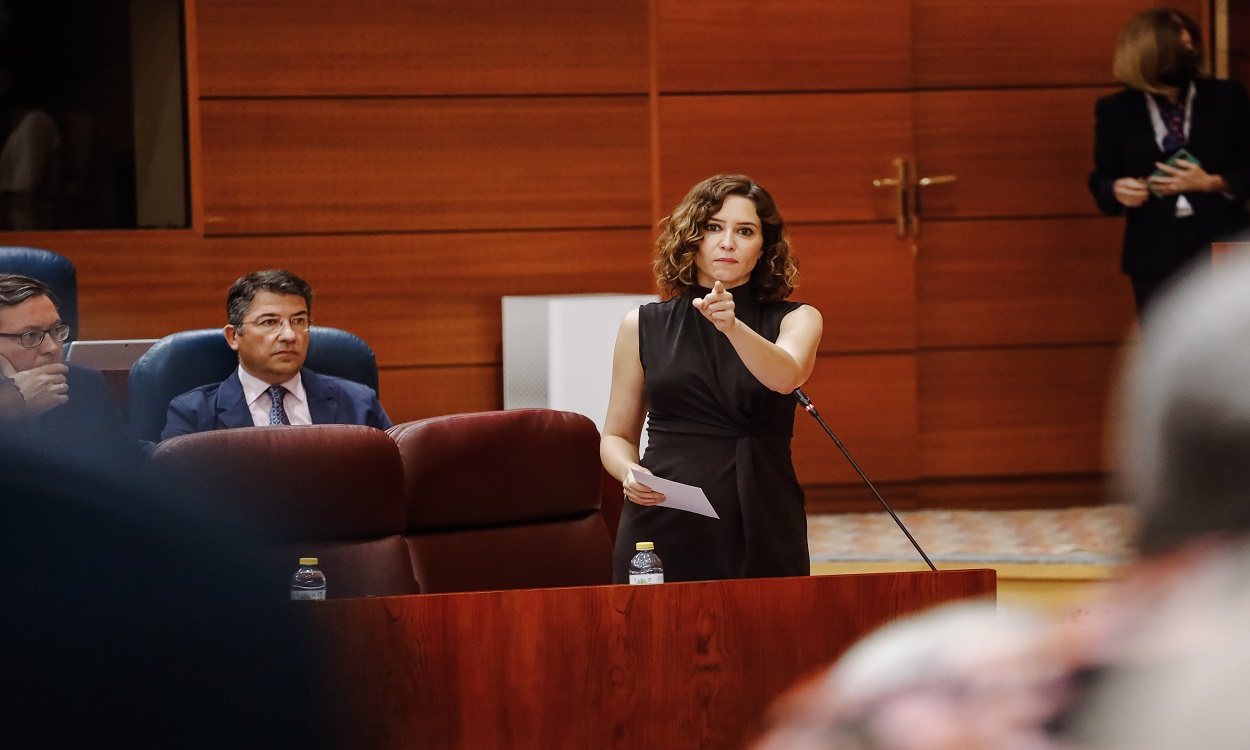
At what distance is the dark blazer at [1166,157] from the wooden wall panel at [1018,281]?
0.50 metres

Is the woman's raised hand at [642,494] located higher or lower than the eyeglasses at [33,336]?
lower

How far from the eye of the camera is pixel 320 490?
8.11 feet

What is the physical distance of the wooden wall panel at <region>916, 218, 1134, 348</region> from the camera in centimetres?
562

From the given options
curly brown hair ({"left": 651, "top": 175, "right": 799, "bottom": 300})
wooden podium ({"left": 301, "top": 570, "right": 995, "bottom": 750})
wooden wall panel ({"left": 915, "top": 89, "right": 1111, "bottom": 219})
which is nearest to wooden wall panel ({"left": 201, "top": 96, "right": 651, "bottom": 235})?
wooden wall panel ({"left": 915, "top": 89, "right": 1111, "bottom": 219})

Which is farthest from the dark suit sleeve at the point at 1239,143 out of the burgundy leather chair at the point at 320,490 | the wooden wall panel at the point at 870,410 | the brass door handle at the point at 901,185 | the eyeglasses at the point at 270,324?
the burgundy leather chair at the point at 320,490

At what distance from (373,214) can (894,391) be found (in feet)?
7.02

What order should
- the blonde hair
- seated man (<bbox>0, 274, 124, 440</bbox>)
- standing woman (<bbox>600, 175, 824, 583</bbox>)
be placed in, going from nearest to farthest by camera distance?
1. standing woman (<bbox>600, 175, 824, 583</bbox>)
2. seated man (<bbox>0, 274, 124, 440</bbox>)
3. the blonde hair

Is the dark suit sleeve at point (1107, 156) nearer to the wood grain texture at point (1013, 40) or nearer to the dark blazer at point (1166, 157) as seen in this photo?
the dark blazer at point (1166, 157)

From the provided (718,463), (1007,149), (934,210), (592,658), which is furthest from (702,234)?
(1007,149)

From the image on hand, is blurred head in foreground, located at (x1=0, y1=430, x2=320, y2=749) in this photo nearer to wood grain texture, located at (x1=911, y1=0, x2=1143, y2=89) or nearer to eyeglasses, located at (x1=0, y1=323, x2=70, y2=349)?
eyeglasses, located at (x1=0, y1=323, x2=70, y2=349)

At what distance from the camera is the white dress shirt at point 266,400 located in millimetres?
3385

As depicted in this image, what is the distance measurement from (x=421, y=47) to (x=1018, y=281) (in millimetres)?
2518

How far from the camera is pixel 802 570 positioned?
2637mm

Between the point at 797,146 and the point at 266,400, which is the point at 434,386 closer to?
the point at 797,146
